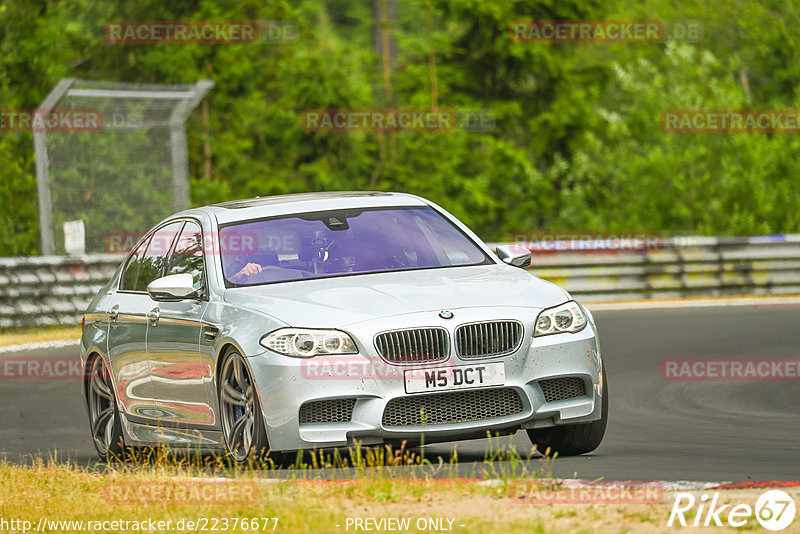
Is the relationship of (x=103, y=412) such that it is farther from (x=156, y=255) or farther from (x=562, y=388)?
(x=562, y=388)

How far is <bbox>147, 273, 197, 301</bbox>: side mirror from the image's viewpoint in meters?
8.45

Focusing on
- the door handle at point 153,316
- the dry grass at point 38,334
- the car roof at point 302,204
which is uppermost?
the car roof at point 302,204

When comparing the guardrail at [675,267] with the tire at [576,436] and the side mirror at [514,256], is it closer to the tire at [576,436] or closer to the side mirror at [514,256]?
the side mirror at [514,256]

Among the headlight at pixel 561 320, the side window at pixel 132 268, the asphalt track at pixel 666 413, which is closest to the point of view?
the asphalt track at pixel 666 413

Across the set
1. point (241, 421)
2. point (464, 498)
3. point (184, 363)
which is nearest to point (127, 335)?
point (184, 363)

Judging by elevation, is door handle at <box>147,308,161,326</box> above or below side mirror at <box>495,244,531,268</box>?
below

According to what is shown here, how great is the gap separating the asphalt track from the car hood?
0.88 metres

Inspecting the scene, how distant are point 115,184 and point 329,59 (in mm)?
11450

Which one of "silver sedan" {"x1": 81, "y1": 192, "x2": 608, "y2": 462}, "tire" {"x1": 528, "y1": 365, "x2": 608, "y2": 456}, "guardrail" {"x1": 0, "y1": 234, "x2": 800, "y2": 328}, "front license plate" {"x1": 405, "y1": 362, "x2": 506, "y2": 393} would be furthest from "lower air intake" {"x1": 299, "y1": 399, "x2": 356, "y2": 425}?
"guardrail" {"x1": 0, "y1": 234, "x2": 800, "y2": 328}

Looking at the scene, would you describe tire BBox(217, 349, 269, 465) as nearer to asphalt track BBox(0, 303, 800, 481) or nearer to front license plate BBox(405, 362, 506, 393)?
front license plate BBox(405, 362, 506, 393)

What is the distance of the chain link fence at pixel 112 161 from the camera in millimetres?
18859

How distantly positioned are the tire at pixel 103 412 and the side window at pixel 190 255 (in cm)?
109

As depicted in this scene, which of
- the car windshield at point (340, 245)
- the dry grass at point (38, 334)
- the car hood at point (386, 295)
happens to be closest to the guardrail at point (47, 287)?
the dry grass at point (38, 334)

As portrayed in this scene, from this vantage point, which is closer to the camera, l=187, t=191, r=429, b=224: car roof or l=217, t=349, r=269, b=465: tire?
l=217, t=349, r=269, b=465: tire
